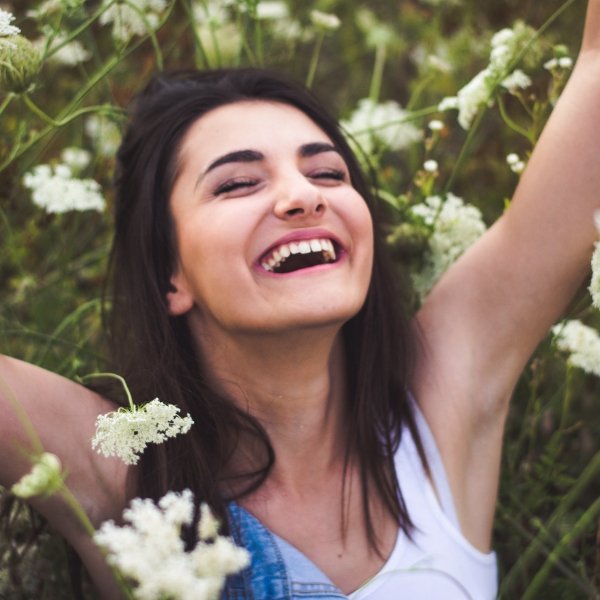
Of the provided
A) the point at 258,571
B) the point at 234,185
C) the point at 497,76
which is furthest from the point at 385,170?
the point at 258,571

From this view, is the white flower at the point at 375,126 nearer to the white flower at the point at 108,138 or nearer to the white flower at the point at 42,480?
the white flower at the point at 108,138

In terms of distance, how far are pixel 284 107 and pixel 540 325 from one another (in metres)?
0.56

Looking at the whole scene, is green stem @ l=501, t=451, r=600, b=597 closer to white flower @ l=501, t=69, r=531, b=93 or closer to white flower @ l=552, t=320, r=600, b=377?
white flower @ l=552, t=320, r=600, b=377

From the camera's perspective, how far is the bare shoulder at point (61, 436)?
120 cm

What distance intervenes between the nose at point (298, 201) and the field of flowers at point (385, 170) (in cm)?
35

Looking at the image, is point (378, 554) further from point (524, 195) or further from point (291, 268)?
point (524, 195)

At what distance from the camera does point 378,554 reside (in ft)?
4.65

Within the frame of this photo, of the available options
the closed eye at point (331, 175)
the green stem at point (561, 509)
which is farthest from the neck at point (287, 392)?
the green stem at point (561, 509)

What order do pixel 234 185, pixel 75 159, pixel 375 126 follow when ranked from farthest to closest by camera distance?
1. pixel 75 159
2. pixel 375 126
3. pixel 234 185

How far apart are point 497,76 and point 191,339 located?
679 millimetres

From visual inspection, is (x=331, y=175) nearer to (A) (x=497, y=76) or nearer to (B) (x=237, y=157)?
(B) (x=237, y=157)

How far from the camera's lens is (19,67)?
1265 mm

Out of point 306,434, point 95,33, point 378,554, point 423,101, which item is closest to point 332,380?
point 306,434

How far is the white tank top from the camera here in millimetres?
1361
